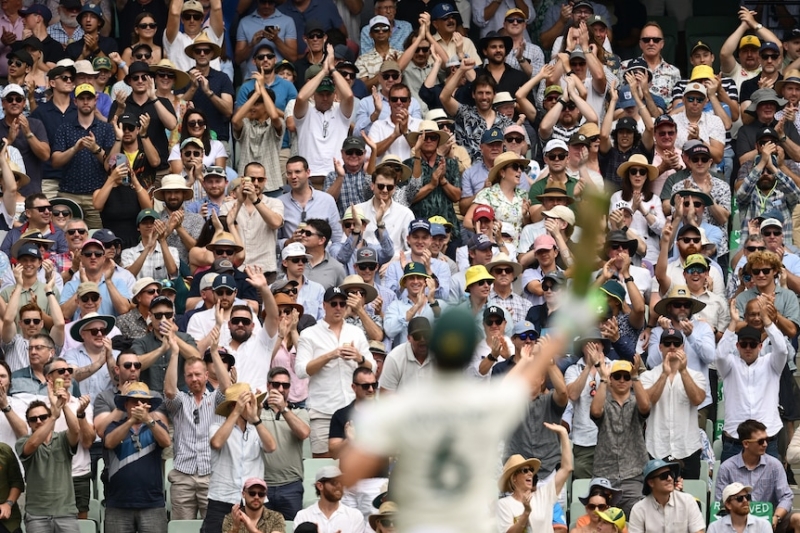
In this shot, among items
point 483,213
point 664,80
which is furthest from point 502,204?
point 664,80

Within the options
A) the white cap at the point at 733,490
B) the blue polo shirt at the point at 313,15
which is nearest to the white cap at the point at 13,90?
the blue polo shirt at the point at 313,15

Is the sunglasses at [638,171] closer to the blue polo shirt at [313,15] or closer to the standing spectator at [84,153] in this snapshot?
the blue polo shirt at [313,15]

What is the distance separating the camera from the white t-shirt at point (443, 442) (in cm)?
555

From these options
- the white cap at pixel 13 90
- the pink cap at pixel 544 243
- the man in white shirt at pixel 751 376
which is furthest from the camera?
the white cap at pixel 13 90

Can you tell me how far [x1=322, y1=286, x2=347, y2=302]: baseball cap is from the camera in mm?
14828

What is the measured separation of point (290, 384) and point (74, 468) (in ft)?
6.73

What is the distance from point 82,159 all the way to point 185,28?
277 cm

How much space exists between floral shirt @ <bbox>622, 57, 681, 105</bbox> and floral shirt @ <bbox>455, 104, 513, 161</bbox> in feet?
7.32

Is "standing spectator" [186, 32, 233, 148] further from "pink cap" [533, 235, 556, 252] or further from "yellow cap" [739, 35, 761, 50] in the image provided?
"yellow cap" [739, 35, 761, 50]

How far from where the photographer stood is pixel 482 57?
70.0 feet

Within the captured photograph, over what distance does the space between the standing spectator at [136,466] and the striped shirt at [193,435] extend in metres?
0.29

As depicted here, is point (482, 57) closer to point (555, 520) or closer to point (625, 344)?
point (625, 344)

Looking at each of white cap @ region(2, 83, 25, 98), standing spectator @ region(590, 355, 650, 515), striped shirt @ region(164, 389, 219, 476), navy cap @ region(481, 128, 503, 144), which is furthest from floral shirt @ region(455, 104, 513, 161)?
striped shirt @ region(164, 389, 219, 476)

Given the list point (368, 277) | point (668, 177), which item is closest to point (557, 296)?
point (368, 277)
